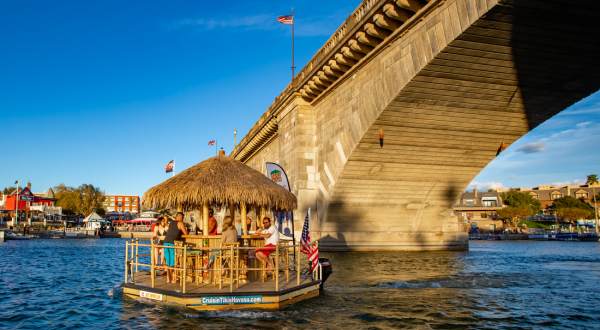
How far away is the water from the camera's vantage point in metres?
Answer: 10.3

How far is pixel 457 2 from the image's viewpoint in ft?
47.4

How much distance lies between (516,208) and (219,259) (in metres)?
84.7

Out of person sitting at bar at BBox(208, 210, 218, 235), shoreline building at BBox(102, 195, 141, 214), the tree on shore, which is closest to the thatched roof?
person sitting at bar at BBox(208, 210, 218, 235)

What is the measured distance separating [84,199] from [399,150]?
88.4m

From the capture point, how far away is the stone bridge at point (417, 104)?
1448 cm

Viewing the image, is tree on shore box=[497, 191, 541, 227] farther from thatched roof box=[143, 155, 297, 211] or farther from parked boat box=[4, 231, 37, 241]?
thatched roof box=[143, 155, 297, 211]

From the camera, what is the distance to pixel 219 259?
39.0 feet

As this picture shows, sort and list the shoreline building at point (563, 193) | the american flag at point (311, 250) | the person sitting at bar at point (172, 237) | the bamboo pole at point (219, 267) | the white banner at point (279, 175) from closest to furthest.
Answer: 1. the bamboo pole at point (219, 267)
2. the person sitting at bar at point (172, 237)
3. the american flag at point (311, 250)
4. the white banner at point (279, 175)
5. the shoreline building at point (563, 193)

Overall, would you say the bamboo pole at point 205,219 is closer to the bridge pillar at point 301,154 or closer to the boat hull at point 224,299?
the boat hull at point 224,299

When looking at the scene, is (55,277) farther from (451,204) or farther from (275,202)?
(451,204)

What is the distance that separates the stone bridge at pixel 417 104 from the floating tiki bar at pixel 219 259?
746cm

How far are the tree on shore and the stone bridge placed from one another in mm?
59613

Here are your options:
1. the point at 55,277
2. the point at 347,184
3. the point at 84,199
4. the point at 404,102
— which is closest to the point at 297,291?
the point at 404,102

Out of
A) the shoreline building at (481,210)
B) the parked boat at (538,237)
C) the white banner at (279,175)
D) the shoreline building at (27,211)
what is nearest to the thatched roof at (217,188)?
the white banner at (279,175)
